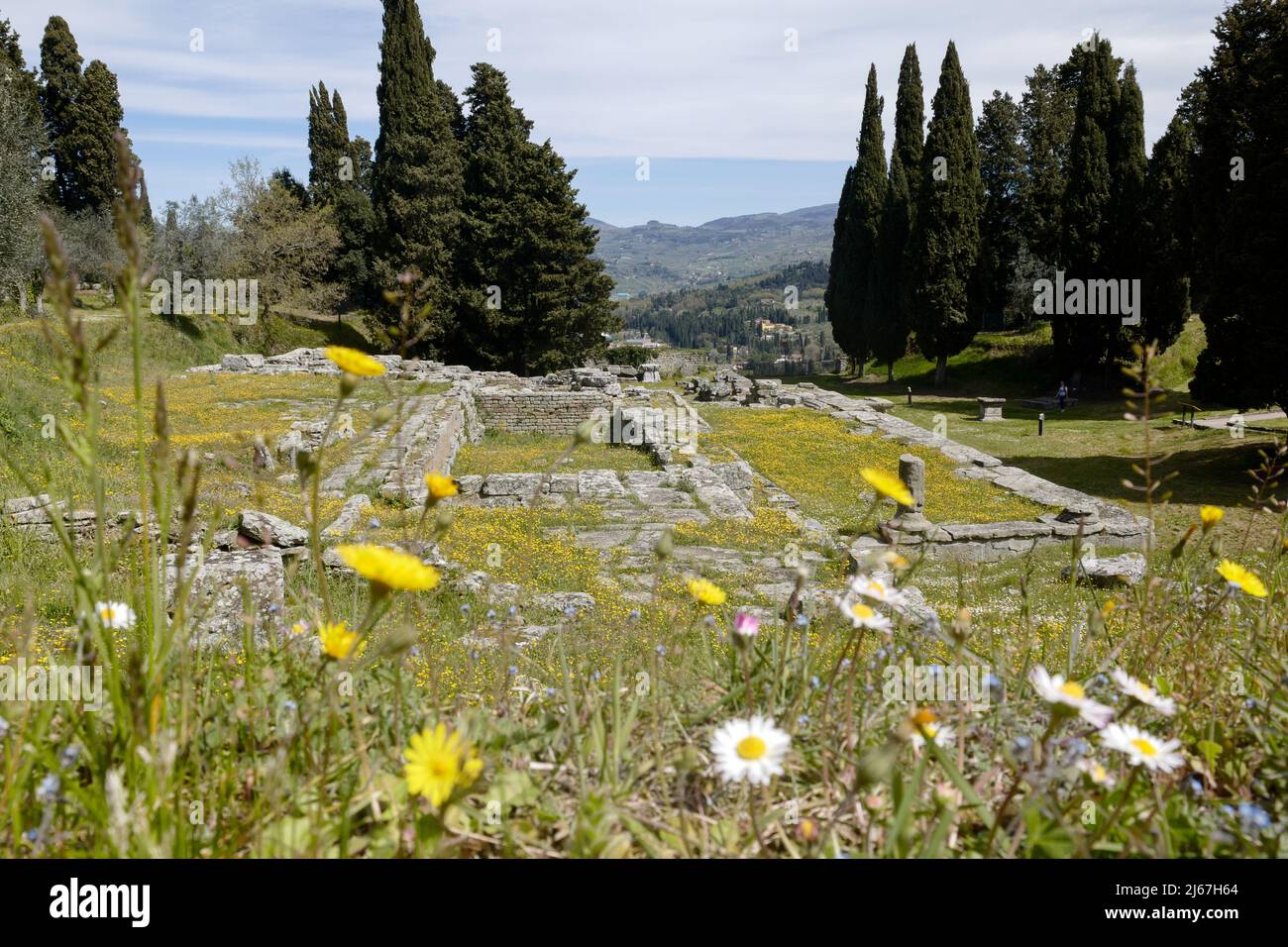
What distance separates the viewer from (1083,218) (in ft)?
72.7

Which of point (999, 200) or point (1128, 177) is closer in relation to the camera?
point (1128, 177)

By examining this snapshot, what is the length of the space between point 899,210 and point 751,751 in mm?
30011

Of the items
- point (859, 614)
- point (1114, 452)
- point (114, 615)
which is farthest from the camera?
point (1114, 452)

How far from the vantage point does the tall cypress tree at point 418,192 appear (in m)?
27.3

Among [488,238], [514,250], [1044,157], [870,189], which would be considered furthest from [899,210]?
[488,238]

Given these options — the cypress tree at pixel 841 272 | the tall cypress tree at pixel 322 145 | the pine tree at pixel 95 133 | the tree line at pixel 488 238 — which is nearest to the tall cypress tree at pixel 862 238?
the cypress tree at pixel 841 272

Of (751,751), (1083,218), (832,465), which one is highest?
(1083,218)

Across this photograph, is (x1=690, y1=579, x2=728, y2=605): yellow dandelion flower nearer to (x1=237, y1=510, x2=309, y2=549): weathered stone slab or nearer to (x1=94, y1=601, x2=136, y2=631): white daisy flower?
(x1=94, y1=601, x2=136, y2=631): white daisy flower

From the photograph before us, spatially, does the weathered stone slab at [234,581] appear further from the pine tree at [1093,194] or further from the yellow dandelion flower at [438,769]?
the pine tree at [1093,194]

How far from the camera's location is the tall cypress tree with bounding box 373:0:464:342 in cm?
2730

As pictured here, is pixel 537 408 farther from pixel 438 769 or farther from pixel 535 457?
pixel 438 769

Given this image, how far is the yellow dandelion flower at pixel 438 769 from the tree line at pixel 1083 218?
15.8m
